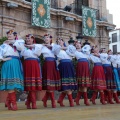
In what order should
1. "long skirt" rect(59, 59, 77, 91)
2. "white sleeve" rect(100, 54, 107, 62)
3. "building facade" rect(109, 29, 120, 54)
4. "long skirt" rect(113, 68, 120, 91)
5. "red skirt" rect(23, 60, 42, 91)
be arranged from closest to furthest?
1. "red skirt" rect(23, 60, 42, 91)
2. "long skirt" rect(59, 59, 77, 91)
3. "white sleeve" rect(100, 54, 107, 62)
4. "long skirt" rect(113, 68, 120, 91)
5. "building facade" rect(109, 29, 120, 54)

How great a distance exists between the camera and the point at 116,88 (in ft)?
26.7

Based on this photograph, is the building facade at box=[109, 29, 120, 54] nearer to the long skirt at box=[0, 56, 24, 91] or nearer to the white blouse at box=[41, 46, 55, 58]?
the white blouse at box=[41, 46, 55, 58]

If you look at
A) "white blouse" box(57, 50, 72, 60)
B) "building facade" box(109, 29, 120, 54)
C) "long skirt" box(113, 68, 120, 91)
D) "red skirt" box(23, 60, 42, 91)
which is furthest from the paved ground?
"building facade" box(109, 29, 120, 54)

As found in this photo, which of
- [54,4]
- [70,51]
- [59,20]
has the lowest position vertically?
[70,51]

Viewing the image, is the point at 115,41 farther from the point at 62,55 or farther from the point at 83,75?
the point at 62,55

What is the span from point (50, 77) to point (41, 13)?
903cm

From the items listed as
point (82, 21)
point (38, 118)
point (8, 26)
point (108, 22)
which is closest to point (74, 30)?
point (82, 21)

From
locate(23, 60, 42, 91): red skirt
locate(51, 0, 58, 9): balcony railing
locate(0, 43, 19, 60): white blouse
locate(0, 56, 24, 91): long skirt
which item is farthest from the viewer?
locate(51, 0, 58, 9): balcony railing

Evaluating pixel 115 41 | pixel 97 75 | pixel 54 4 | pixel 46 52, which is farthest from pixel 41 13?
pixel 115 41

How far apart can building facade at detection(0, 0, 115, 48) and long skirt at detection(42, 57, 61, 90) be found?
7.56 m

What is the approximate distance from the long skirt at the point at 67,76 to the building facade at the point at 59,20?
743cm

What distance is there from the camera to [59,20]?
16.4 metres

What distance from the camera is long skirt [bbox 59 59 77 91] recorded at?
6691 mm

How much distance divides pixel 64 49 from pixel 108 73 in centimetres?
172
